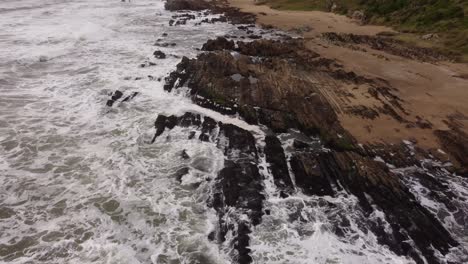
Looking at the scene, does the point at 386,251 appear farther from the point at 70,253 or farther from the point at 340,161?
the point at 70,253

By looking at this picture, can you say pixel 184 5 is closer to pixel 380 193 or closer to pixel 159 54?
pixel 159 54

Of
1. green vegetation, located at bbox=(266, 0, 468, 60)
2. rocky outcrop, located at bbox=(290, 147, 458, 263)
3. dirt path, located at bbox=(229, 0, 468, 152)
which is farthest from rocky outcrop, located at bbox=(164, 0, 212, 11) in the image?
rocky outcrop, located at bbox=(290, 147, 458, 263)

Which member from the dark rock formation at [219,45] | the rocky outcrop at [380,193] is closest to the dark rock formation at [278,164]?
the rocky outcrop at [380,193]

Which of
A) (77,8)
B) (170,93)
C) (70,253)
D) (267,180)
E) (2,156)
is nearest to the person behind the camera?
(70,253)

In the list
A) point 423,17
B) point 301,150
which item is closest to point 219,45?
point 301,150

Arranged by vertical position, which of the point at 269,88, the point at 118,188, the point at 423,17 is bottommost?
the point at 118,188

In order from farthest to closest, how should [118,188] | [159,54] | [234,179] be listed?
[159,54] < [234,179] < [118,188]

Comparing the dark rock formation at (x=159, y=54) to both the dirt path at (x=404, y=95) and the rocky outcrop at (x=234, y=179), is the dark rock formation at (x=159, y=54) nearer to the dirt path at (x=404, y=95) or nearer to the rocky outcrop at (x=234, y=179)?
the rocky outcrop at (x=234, y=179)

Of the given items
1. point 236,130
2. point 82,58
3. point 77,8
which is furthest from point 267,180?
point 77,8
